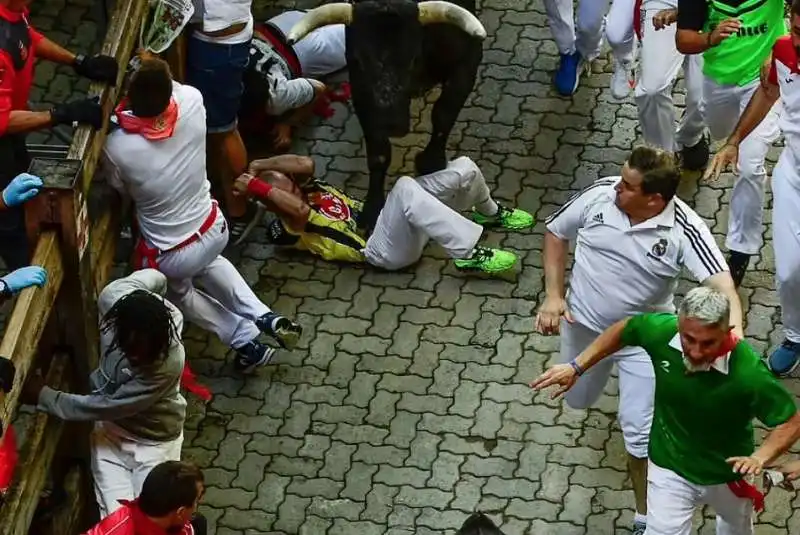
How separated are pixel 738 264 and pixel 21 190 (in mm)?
4204

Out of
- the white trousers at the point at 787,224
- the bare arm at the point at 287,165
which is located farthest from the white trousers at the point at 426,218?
the white trousers at the point at 787,224

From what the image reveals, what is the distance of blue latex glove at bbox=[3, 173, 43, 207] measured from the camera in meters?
6.77

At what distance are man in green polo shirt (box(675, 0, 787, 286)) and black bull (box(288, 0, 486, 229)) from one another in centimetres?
128

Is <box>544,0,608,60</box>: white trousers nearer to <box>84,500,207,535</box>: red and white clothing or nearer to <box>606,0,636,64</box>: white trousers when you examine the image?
<box>606,0,636,64</box>: white trousers

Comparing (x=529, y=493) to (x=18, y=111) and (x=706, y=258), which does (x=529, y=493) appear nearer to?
(x=706, y=258)

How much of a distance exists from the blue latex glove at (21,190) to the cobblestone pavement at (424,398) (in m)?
2.01

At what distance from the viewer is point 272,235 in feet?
31.6

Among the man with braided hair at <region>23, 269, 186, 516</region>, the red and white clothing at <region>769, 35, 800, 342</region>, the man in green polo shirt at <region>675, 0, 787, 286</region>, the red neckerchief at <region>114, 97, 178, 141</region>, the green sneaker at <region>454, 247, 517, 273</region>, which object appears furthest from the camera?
the green sneaker at <region>454, 247, 517, 273</region>

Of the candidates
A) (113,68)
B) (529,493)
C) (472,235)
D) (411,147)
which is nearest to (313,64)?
(411,147)

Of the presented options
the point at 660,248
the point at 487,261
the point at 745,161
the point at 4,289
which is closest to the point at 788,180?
the point at 745,161

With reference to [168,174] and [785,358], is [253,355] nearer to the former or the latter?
[168,174]

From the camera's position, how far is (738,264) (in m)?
9.15

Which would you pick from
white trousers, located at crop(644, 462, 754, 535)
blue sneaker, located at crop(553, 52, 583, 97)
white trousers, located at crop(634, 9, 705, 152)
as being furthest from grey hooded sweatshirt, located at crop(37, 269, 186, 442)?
blue sneaker, located at crop(553, 52, 583, 97)

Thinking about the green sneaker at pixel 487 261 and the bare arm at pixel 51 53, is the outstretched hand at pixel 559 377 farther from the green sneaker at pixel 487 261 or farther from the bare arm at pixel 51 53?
the bare arm at pixel 51 53
